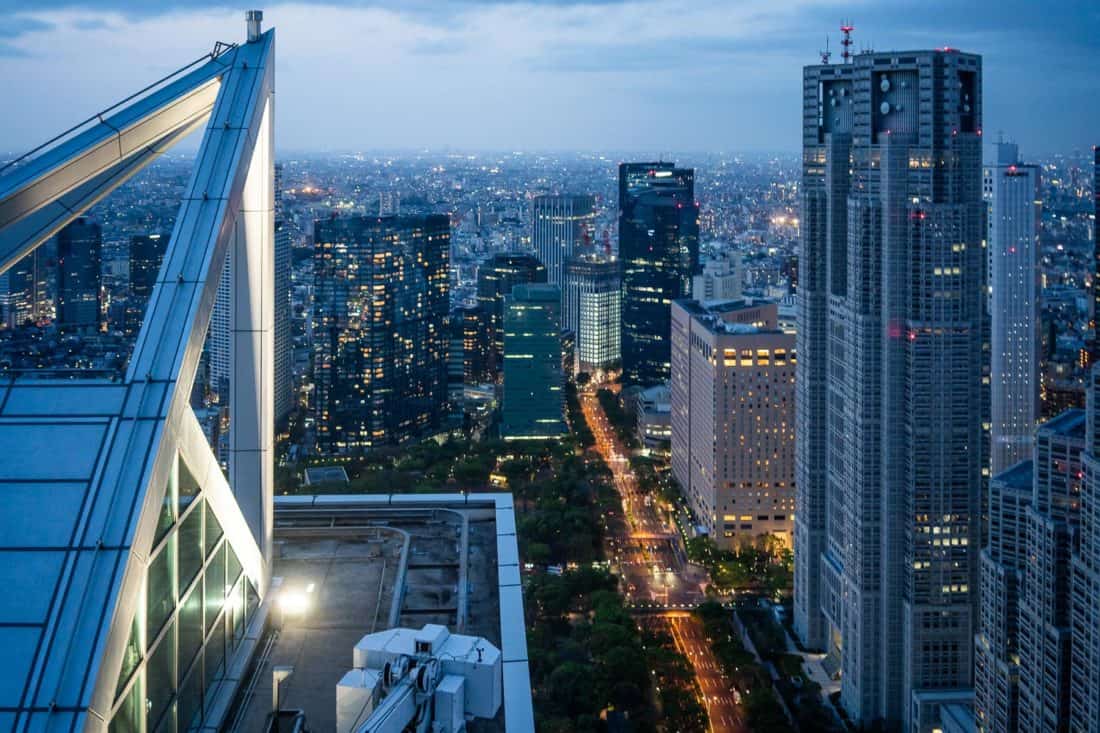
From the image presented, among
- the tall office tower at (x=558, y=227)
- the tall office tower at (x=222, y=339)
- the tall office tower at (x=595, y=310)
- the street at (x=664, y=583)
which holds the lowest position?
the street at (x=664, y=583)

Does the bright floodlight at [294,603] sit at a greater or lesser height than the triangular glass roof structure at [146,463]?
lesser

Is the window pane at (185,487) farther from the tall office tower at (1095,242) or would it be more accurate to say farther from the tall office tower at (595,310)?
the tall office tower at (595,310)

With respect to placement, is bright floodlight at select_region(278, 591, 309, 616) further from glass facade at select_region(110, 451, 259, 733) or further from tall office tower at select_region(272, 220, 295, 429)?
tall office tower at select_region(272, 220, 295, 429)

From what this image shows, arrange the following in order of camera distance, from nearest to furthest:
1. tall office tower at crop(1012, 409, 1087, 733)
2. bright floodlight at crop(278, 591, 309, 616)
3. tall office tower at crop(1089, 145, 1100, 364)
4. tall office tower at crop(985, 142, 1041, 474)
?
1. bright floodlight at crop(278, 591, 309, 616)
2. tall office tower at crop(1012, 409, 1087, 733)
3. tall office tower at crop(985, 142, 1041, 474)
4. tall office tower at crop(1089, 145, 1100, 364)

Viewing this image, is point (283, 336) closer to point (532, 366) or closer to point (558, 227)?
point (532, 366)

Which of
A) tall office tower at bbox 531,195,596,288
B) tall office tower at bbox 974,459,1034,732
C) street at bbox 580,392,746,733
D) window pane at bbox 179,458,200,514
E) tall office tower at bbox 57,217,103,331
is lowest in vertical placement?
street at bbox 580,392,746,733

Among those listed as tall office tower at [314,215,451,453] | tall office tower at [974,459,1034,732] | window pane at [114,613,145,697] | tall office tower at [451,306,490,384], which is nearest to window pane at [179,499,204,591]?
window pane at [114,613,145,697]

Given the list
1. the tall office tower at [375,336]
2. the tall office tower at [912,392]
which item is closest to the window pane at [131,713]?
the tall office tower at [912,392]

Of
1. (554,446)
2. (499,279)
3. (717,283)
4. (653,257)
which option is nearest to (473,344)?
(499,279)

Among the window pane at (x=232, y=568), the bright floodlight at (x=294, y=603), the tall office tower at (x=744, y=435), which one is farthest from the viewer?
the tall office tower at (x=744, y=435)
